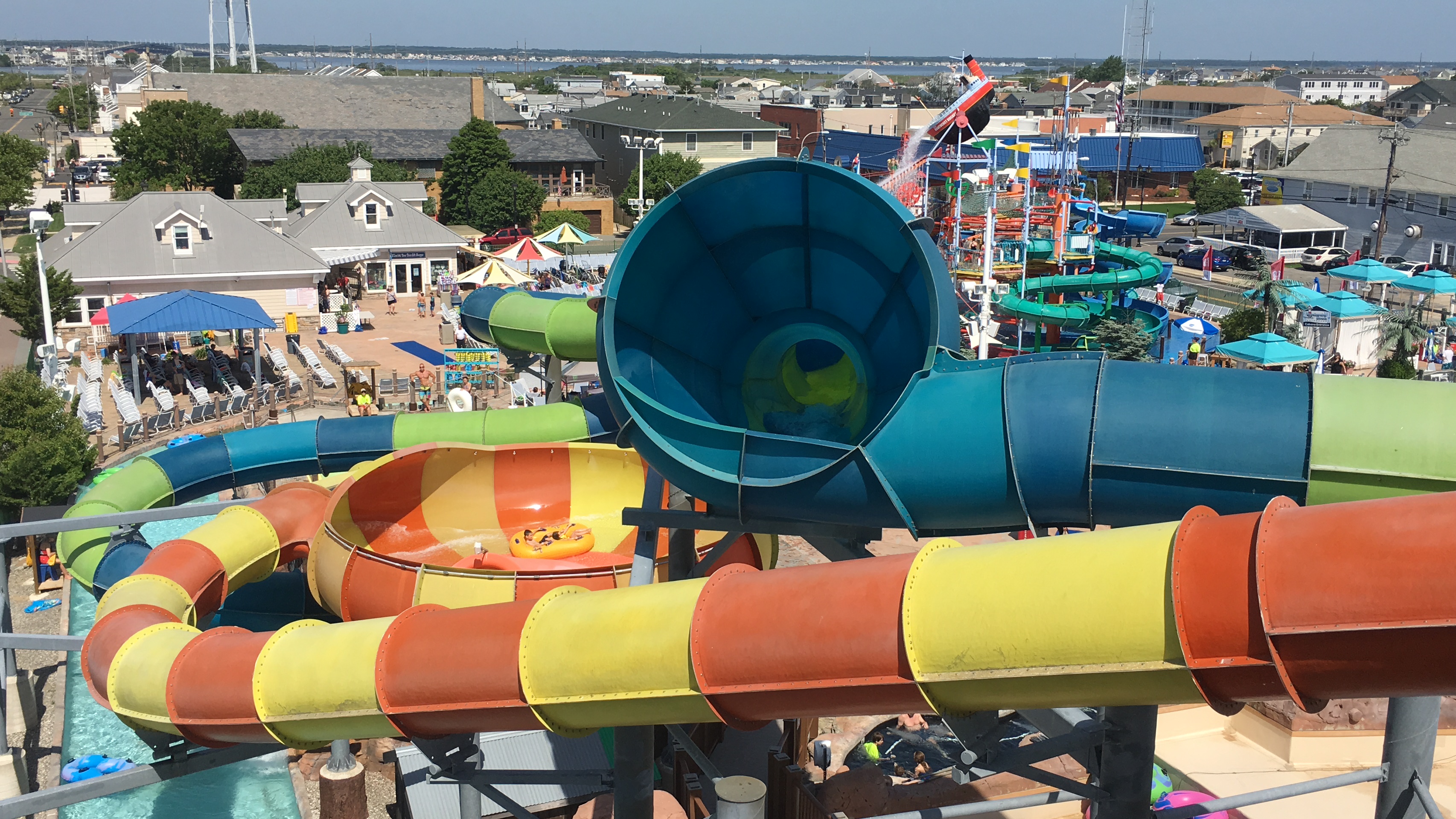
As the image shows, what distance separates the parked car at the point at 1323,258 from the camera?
48.2m

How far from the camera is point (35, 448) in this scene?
17984 millimetres

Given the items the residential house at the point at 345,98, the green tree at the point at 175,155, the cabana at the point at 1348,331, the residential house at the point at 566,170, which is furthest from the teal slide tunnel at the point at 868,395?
the residential house at the point at 345,98

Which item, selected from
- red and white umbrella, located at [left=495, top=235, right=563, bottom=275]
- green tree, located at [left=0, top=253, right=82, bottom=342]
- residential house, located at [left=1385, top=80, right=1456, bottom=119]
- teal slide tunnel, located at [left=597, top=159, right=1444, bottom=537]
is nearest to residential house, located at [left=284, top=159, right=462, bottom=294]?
red and white umbrella, located at [left=495, top=235, right=563, bottom=275]

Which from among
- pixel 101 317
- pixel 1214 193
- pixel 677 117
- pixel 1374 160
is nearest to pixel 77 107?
pixel 677 117

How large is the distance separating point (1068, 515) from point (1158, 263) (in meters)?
29.8

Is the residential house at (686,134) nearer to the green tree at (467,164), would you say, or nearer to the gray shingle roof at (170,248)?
the green tree at (467,164)

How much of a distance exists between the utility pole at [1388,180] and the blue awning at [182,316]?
41.2 meters

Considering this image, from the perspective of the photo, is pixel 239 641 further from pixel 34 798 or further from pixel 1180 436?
pixel 1180 436

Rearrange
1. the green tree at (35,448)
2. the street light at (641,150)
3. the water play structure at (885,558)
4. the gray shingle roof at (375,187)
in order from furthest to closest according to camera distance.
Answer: the street light at (641,150) → the gray shingle roof at (375,187) → the green tree at (35,448) → the water play structure at (885,558)

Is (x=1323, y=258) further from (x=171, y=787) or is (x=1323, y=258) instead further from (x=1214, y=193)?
(x=171, y=787)

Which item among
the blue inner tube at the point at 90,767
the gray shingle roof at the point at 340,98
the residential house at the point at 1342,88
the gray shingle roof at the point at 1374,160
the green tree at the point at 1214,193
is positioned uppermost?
the residential house at the point at 1342,88

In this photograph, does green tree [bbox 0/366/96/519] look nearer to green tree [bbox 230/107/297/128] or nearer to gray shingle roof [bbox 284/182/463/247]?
gray shingle roof [bbox 284/182/463/247]

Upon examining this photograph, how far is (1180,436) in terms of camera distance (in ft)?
19.9

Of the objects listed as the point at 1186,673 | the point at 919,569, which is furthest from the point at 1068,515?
the point at 1186,673
